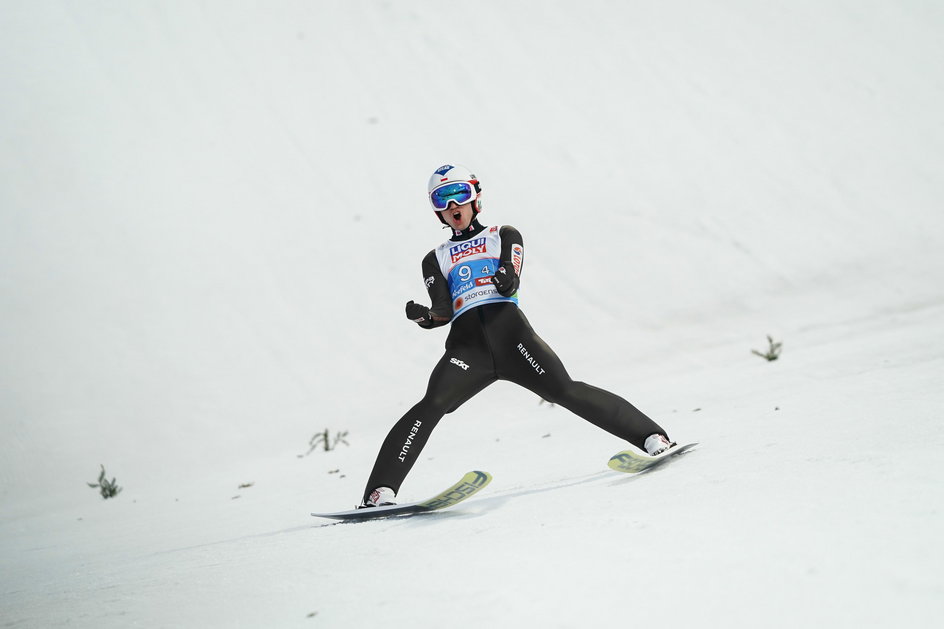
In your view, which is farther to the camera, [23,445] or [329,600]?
[23,445]

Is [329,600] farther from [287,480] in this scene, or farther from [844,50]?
[844,50]

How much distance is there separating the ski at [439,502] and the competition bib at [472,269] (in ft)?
2.65

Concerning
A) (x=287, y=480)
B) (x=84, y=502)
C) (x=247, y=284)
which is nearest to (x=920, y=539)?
(x=287, y=480)

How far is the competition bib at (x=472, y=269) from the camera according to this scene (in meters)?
3.95

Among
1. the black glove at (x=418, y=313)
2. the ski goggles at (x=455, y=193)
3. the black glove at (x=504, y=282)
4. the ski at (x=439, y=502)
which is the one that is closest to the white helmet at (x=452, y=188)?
the ski goggles at (x=455, y=193)

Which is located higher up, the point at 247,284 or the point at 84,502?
the point at 247,284

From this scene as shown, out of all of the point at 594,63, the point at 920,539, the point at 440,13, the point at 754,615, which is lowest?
the point at 754,615

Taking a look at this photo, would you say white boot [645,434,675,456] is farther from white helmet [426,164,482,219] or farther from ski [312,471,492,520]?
white helmet [426,164,482,219]

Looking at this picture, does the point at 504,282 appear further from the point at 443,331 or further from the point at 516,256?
the point at 443,331

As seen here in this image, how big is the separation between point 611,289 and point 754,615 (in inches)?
317

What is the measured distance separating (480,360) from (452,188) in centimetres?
80

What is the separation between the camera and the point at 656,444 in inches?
145

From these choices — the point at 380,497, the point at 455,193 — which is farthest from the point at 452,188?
the point at 380,497

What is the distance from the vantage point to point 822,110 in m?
12.3
